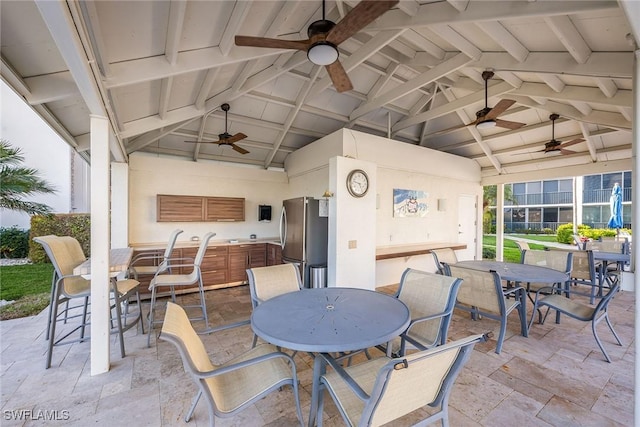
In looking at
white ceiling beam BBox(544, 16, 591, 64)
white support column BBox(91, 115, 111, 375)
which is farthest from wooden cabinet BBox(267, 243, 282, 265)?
white ceiling beam BBox(544, 16, 591, 64)

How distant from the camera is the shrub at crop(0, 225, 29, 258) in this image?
7.73 meters

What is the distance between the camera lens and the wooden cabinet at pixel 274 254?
18.5ft

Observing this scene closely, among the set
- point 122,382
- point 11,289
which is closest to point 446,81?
point 122,382

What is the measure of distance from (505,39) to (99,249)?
17.1 feet

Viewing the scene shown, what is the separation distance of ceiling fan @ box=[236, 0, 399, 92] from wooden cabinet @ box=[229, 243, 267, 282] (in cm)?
406

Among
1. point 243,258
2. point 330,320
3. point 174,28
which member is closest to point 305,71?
point 174,28

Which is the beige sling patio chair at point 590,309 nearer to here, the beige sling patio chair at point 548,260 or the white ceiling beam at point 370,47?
the beige sling patio chair at point 548,260

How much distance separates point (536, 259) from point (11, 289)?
947 cm

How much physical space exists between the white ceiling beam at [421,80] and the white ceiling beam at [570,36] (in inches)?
45.8

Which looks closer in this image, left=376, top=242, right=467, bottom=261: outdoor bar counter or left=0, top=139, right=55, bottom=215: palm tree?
left=376, top=242, right=467, bottom=261: outdoor bar counter

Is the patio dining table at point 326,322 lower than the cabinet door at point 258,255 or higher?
higher

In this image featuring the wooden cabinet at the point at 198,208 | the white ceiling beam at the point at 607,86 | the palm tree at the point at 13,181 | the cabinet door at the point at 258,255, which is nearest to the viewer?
the white ceiling beam at the point at 607,86

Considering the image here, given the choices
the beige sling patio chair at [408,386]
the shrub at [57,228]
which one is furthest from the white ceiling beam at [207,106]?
the shrub at [57,228]

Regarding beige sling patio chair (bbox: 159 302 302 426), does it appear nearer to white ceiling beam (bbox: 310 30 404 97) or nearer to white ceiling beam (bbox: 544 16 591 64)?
white ceiling beam (bbox: 310 30 404 97)
